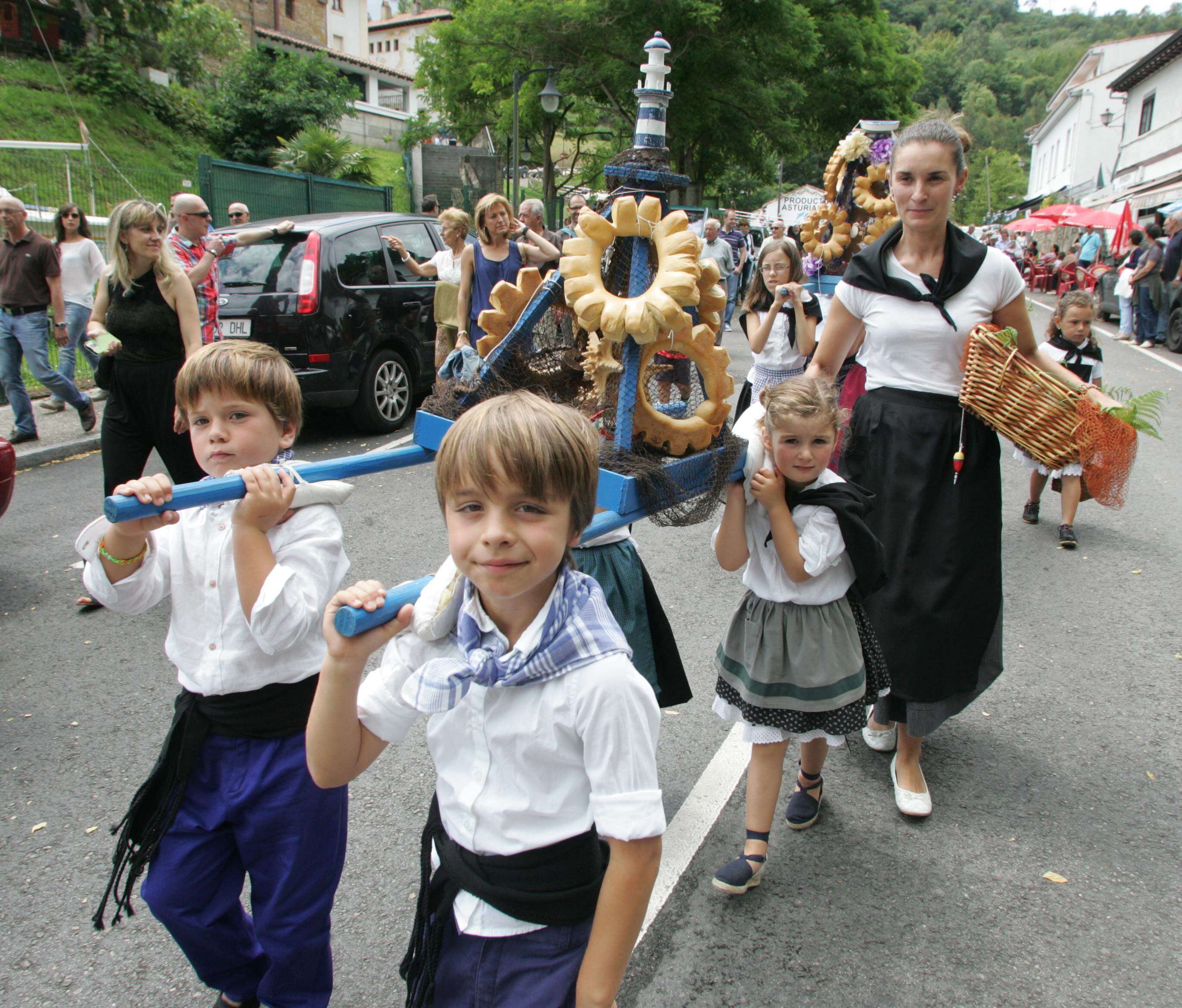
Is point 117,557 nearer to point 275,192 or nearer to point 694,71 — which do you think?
point 275,192

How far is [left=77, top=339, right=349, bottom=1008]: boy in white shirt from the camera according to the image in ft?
5.86

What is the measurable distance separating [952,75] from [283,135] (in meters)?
80.5

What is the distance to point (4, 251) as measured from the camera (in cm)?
702

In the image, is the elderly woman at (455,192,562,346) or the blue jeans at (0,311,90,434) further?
the blue jeans at (0,311,90,434)

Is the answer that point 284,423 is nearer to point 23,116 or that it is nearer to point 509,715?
point 509,715

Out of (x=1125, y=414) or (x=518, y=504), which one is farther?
(x=1125, y=414)

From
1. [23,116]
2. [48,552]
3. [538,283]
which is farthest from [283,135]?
[538,283]

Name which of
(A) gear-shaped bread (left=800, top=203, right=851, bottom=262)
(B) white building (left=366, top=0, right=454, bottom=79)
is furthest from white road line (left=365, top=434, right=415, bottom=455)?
(B) white building (left=366, top=0, right=454, bottom=79)

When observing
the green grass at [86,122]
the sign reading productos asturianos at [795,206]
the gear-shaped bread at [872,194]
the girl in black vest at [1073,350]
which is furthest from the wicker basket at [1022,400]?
the sign reading productos asturianos at [795,206]

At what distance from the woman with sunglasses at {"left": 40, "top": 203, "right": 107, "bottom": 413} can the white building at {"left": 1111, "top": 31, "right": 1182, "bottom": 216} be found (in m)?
29.8

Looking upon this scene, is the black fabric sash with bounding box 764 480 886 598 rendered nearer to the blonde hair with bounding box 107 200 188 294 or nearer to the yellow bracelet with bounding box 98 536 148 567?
the yellow bracelet with bounding box 98 536 148 567

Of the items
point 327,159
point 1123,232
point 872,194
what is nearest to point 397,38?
point 327,159

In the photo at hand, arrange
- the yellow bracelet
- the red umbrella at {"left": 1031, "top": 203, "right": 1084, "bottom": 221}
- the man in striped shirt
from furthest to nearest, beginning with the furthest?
the red umbrella at {"left": 1031, "top": 203, "right": 1084, "bottom": 221} → the man in striped shirt → the yellow bracelet

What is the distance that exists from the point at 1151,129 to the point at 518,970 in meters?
46.6
